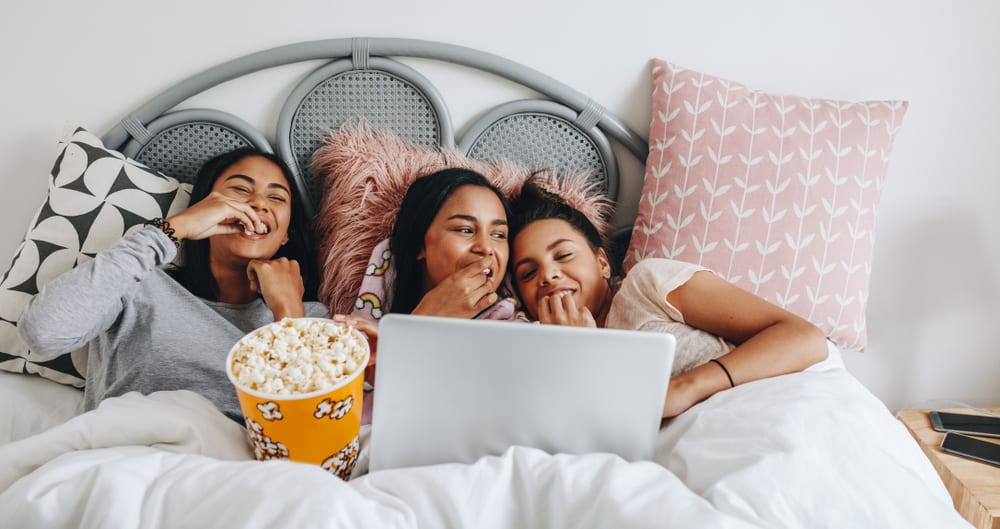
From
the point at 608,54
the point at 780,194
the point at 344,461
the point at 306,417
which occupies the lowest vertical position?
the point at 344,461

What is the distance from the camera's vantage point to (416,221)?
1.35 metres

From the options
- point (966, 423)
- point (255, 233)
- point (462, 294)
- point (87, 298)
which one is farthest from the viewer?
point (966, 423)

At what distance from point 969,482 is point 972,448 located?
13 cm

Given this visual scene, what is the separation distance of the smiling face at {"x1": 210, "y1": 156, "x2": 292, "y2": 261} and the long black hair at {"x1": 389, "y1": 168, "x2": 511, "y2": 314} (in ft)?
0.84

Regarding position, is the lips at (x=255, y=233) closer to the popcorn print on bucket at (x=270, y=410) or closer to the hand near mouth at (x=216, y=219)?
the hand near mouth at (x=216, y=219)

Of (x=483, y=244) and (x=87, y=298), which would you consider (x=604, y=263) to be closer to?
(x=483, y=244)

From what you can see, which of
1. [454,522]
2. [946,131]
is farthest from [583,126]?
[454,522]

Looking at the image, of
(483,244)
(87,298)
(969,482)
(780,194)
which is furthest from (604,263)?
(87,298)

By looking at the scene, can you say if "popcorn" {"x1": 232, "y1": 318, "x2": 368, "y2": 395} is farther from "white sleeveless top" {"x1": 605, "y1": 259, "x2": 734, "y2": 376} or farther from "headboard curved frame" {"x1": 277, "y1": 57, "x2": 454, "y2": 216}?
"headboard curved frame" {"x1": 277, "y1": 57, "x2": 454, "y2": 216}

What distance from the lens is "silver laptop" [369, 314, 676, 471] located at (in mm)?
744

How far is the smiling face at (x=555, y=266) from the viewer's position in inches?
50.6

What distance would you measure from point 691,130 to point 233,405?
116 centimetres

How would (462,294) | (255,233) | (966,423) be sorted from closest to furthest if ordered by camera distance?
(462,294) → (255,233) → (966,423)

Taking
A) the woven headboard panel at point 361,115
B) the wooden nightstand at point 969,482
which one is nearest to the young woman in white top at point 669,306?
the woven headboard panel at point 361,115
